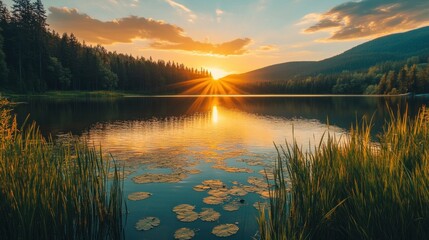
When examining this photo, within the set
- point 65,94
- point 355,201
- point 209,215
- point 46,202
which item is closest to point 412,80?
point 65,94

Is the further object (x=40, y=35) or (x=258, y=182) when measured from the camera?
(x=40, y=35)

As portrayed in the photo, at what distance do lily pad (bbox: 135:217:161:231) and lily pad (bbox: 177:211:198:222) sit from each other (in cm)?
109

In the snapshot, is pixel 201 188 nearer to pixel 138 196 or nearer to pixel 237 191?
pixel 237 191

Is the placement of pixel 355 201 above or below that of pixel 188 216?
above

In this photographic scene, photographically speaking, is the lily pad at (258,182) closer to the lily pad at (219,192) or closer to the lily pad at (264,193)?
the lily pad at (264,193)

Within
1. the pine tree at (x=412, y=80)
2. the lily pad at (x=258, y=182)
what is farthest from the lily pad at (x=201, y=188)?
the pine tree at (x=412, y=80)

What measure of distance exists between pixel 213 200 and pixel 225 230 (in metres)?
3.30

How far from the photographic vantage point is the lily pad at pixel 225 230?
1160 centimetres

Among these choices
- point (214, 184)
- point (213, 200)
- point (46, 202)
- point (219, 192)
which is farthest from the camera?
point (214, 184)

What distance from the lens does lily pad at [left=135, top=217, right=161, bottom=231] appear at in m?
12.3

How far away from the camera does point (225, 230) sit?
11.9m

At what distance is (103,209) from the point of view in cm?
1019

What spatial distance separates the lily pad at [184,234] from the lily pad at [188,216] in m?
1.05

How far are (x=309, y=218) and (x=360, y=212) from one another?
149 centimetres
